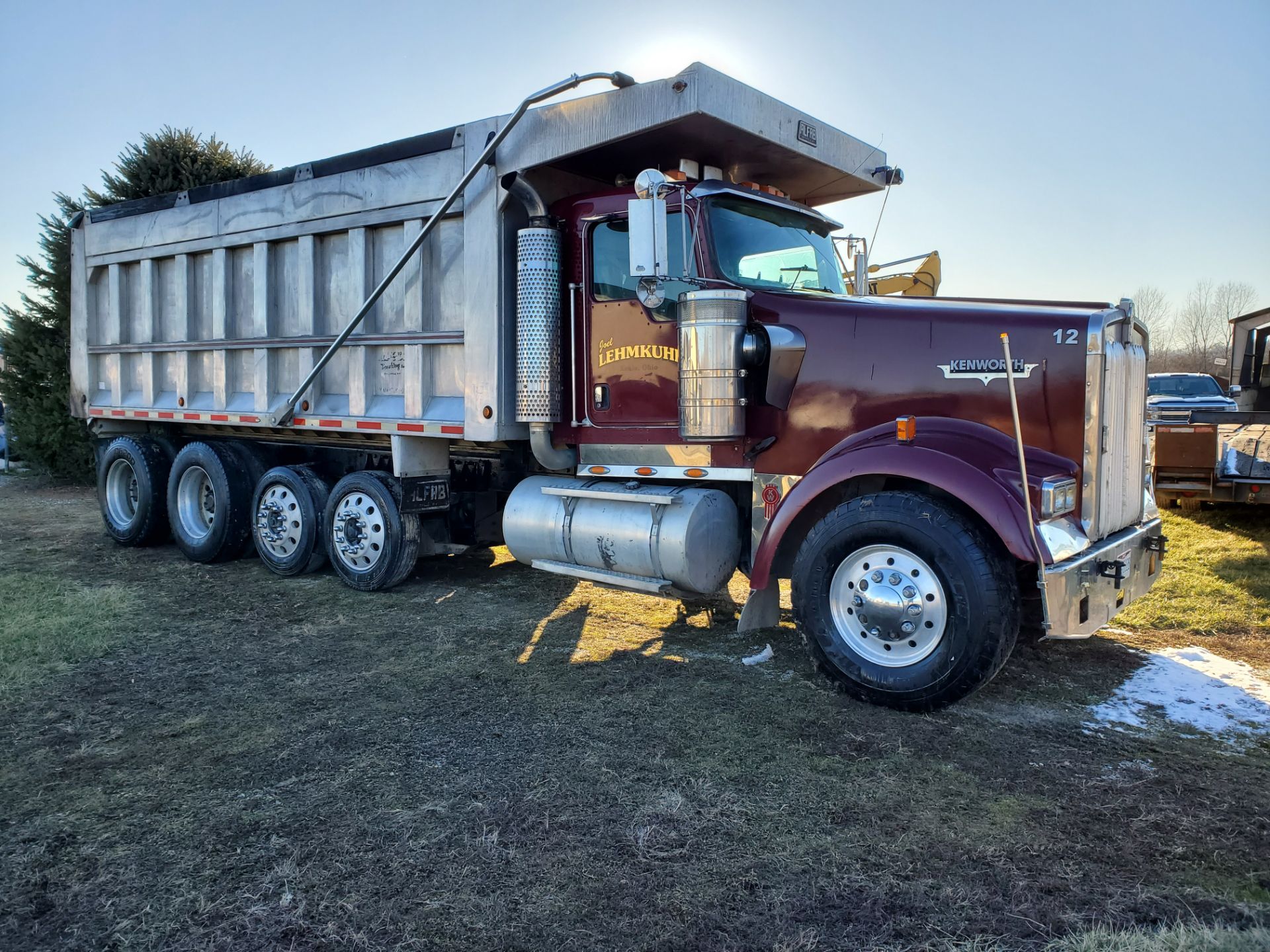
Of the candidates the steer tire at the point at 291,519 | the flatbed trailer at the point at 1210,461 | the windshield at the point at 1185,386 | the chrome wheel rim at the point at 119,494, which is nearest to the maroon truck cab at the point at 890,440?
the steer tire at the point at 291,519

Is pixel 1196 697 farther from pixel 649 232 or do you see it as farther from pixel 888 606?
pixel 649 232

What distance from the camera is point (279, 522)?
791 cm

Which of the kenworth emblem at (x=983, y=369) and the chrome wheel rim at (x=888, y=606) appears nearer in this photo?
the chrome wheel rim at (x=888, y=606)

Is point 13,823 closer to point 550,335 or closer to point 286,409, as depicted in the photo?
point 550,335

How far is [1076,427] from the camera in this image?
442 cm

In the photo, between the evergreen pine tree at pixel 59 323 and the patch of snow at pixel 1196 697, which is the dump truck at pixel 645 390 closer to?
the patch of snow at pixel 1196 697

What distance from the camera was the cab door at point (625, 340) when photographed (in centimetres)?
566

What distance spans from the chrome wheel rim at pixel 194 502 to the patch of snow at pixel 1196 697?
778 cm

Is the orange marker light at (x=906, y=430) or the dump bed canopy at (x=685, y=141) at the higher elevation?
the dump bed canopy at (x=685, y=141)

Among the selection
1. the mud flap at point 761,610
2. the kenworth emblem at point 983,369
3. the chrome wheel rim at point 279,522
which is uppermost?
the kenworth emblem at point 983,369

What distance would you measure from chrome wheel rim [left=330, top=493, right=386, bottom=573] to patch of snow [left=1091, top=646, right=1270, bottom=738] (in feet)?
16.7

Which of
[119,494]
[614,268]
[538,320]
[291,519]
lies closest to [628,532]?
[538,320]

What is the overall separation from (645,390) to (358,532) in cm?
285

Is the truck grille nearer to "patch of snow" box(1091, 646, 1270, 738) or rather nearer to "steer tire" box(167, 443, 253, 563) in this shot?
"patch of snow" box(1091, 646, 1270, 738)
